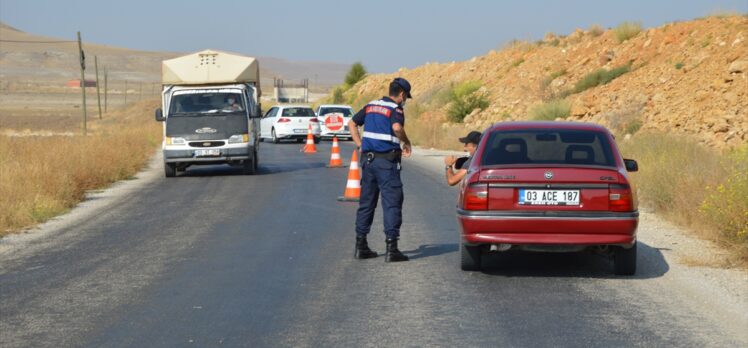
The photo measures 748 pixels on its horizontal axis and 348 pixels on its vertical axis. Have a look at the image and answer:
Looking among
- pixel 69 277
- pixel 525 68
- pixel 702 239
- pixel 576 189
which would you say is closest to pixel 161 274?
pixel 69 277

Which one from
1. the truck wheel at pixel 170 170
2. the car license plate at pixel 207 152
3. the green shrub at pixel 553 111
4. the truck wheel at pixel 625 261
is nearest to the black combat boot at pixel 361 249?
the truck wheel at pixel 625 261

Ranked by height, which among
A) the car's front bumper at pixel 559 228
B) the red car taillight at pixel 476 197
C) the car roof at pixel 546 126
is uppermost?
the car roof at pixel 546 126

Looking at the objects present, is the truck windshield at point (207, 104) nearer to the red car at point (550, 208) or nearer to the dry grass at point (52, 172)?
the dry grass at point (52, 172)

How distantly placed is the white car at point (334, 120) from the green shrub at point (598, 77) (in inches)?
362

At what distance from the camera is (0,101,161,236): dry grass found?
15.4 m

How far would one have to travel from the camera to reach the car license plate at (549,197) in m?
9.31

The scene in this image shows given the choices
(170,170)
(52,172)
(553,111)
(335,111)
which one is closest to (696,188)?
(52,172)

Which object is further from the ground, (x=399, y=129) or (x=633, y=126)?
(x=399, y=129)

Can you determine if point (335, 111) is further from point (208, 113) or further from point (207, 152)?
point (207, 152)

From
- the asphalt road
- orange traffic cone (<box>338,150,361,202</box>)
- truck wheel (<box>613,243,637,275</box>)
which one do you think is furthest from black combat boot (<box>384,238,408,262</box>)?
orange traffic cone (<box>338,150,361,202</box>)

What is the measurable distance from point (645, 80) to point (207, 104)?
19376mm

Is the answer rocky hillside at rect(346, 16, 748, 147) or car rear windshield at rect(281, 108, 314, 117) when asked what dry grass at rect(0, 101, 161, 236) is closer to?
car rear windshield at rect(281, 108, 314, 117)

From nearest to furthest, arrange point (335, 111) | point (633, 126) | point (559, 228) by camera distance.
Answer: point (559, 228), point (633, 126), point (335, 111)

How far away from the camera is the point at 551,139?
404 inches
